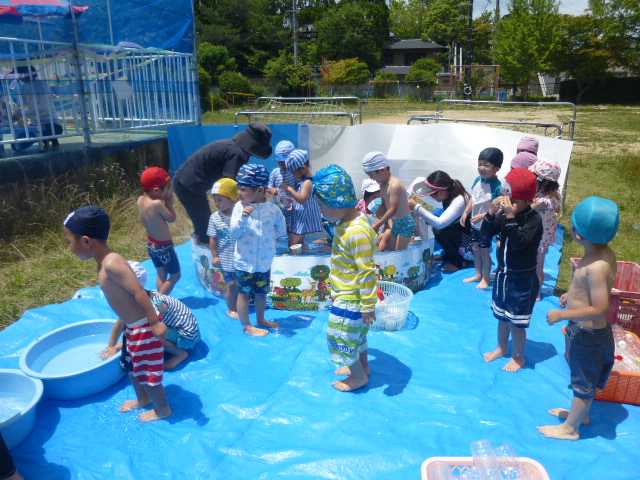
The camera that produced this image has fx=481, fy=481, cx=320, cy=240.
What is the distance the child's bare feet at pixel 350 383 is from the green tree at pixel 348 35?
45.9m

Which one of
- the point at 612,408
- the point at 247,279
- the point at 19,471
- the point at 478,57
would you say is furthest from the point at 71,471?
the point at 478,57

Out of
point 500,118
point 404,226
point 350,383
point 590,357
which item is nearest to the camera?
point 590,357

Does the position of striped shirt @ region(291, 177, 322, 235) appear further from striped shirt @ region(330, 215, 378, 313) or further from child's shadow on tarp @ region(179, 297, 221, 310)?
striped shirt @ region(330, 215, 378, 313)

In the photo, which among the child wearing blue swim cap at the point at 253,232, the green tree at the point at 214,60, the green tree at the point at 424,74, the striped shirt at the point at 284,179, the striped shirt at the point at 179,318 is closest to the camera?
the striped shirt at the point at 179,318

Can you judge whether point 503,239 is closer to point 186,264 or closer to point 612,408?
point 612,408

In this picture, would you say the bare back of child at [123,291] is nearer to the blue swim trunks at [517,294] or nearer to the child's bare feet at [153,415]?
the child's bare feet at [153,415]

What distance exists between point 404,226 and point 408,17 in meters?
73.9

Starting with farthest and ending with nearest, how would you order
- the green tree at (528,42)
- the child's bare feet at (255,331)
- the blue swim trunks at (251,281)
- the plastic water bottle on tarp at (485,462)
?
the green tree at (528,42), the child's bare feet at (255,331), the blue swim trunks at (251,281), the plastic water bottle on tarp at (485,462)

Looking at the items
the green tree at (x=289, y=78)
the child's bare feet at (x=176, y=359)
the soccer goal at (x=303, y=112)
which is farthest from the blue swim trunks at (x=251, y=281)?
the green tree at (x=289, y=78)

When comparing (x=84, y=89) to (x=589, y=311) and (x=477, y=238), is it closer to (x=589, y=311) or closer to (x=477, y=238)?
(x=477, y=238)

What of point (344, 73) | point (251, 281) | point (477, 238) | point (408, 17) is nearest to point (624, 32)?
point (344, 73)

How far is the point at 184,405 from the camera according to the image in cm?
339

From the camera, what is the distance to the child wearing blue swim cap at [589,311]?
8.66ft

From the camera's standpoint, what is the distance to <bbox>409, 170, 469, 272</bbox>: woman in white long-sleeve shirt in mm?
Answer: 5180
